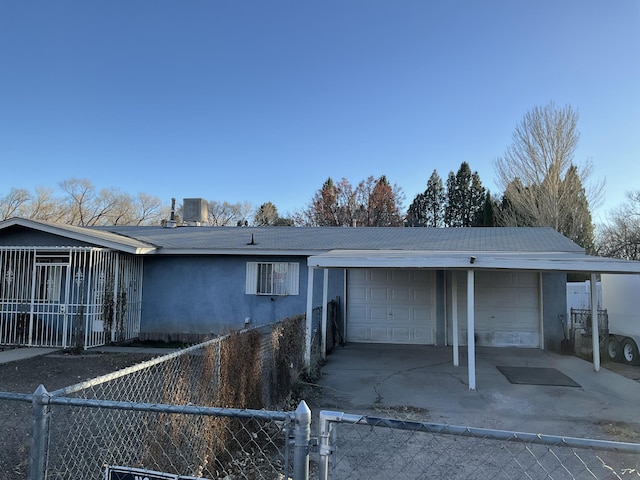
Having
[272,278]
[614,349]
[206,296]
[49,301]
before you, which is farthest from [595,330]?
[49,301]

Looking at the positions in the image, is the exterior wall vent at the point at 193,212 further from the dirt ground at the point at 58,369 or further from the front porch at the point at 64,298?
the dirt ground at the point at 58,369

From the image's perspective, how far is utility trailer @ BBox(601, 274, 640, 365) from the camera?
1004cm

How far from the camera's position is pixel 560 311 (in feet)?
39.0

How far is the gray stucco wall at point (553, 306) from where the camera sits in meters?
11.8

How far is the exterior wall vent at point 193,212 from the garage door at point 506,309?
11.3 metres

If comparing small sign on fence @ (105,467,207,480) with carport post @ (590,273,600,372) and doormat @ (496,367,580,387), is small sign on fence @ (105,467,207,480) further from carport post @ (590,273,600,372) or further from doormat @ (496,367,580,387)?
carport post @ (590,273,600,372)

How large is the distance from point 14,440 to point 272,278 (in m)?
8.27

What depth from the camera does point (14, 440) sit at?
Answer: 191 inches

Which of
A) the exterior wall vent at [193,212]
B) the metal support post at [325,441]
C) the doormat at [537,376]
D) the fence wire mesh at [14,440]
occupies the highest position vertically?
the exterior wall vent at [193,212]

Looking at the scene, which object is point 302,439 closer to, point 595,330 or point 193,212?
point 595,330

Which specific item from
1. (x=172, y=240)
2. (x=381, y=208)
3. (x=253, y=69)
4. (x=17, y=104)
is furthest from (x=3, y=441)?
(x=381, y=208)

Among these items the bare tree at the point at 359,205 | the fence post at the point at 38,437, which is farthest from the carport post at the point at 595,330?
the bare tree at the point at 359,205

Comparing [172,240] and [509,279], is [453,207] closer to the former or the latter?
[509,279]

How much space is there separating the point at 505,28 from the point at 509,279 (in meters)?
6.63
